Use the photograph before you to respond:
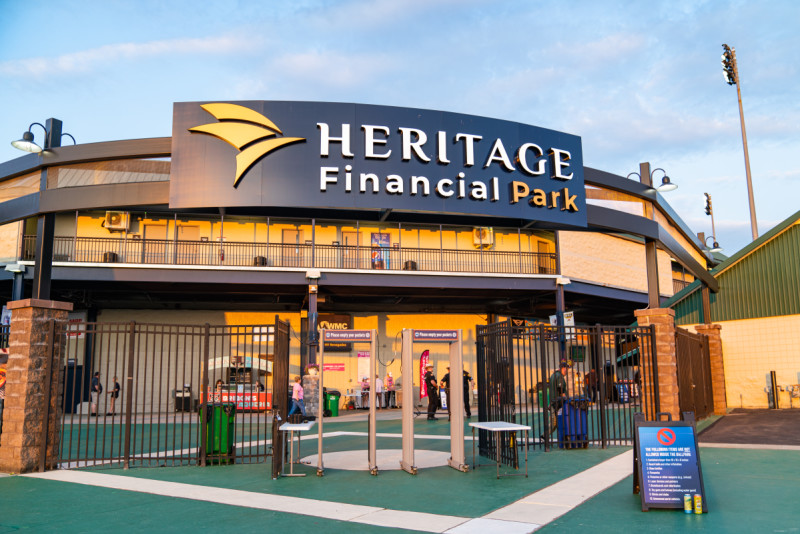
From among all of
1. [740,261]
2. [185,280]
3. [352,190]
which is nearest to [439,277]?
[352,190]

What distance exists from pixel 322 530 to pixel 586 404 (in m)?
7.67

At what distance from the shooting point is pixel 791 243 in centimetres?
2102

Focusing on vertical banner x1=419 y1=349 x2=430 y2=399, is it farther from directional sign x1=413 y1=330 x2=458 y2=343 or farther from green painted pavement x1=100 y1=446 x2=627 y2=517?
directional sign x1=413 y1=330 x2=458 y2=343

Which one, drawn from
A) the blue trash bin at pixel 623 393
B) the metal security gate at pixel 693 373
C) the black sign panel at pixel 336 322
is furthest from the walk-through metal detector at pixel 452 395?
the black sign panel at pixel 336 322

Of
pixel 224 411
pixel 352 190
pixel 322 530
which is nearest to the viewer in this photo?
pixel 322 530

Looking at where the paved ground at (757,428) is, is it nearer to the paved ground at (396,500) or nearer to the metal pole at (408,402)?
the paved ground at (396,500)

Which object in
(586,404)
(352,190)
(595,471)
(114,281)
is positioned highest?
(352,190)

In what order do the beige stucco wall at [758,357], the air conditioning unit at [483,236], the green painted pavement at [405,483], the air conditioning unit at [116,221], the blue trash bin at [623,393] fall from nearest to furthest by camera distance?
1. the green painted pavement at [405,483]
2. the blue trash bin at [623,393]
3. the beige stucco wall at [758,357]
4. the air conditioning unit at [116,221]
5. the air conditioning unit at [483,236]

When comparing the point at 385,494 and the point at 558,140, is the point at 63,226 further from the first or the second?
the point at 385,494

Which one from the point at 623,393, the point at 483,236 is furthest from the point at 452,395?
the point at 483,236

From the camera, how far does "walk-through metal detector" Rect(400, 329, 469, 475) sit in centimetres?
989

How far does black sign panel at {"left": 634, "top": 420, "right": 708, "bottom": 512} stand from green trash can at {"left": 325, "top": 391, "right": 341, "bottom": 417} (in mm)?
18306

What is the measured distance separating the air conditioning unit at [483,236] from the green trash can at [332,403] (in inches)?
373

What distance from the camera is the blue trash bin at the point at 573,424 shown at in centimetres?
1254
